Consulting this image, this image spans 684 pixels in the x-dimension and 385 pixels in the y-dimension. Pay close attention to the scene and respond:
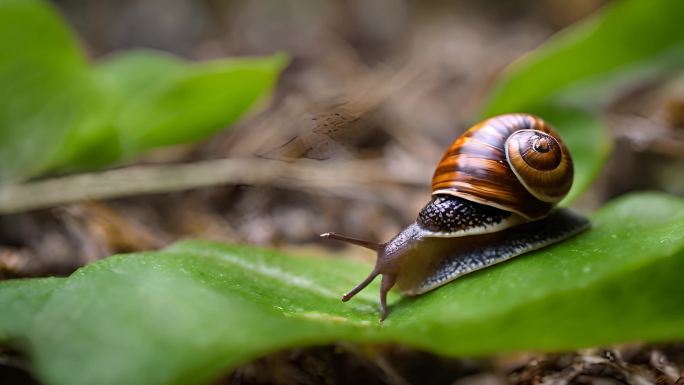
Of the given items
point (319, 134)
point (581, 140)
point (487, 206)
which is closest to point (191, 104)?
point (319, 134)

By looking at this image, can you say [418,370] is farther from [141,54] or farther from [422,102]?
[422,102]

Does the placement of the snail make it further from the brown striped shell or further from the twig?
the twig

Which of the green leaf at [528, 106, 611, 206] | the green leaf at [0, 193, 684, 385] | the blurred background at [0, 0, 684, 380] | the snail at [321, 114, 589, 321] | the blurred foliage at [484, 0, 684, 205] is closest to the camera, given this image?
the green leaf at [0, 193, 684, 385]

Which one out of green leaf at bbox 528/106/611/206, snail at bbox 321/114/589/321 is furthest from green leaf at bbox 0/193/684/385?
green leaf at bbox 528/106/611/206

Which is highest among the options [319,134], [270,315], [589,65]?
[589,65]

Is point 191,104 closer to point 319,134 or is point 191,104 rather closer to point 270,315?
point 319,134

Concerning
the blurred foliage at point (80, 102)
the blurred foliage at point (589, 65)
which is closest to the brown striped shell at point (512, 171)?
the blurred foliage at point (589, 65)
